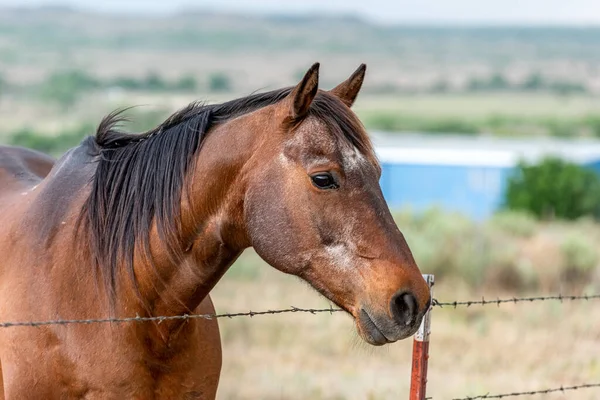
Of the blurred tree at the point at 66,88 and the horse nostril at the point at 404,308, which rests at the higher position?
the horse nostril at the point at 404,308

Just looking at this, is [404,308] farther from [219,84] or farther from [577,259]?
[219,84]

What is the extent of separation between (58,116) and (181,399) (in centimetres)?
5817

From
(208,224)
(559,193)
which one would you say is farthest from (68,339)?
(559,193)

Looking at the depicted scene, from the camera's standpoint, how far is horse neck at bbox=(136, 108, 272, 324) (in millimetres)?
3688

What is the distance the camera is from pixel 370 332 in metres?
3.37

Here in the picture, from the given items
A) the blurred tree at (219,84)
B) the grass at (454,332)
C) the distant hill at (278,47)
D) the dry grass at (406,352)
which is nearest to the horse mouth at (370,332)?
the grass at (454,332)

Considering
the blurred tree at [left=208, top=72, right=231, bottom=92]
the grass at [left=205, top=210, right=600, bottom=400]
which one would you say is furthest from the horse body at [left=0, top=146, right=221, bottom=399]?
the blurred tree at [left=208, top=72, right=231, bottom=92]

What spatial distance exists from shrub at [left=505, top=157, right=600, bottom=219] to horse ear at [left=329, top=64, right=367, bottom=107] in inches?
867

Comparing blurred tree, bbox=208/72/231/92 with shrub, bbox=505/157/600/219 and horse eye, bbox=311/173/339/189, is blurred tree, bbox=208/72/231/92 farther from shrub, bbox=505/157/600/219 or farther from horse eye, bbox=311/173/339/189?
horse eye, bbox=311/173/339/189

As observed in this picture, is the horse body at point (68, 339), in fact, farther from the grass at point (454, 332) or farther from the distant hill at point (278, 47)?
the distant hill at point (278, 47)

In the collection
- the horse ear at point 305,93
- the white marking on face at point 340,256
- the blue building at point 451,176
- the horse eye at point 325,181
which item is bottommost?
the blue building at point 451,176

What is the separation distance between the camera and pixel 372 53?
139 meters

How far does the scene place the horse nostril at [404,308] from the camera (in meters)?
3.31

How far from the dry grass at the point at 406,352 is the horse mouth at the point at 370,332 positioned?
17.2ft
